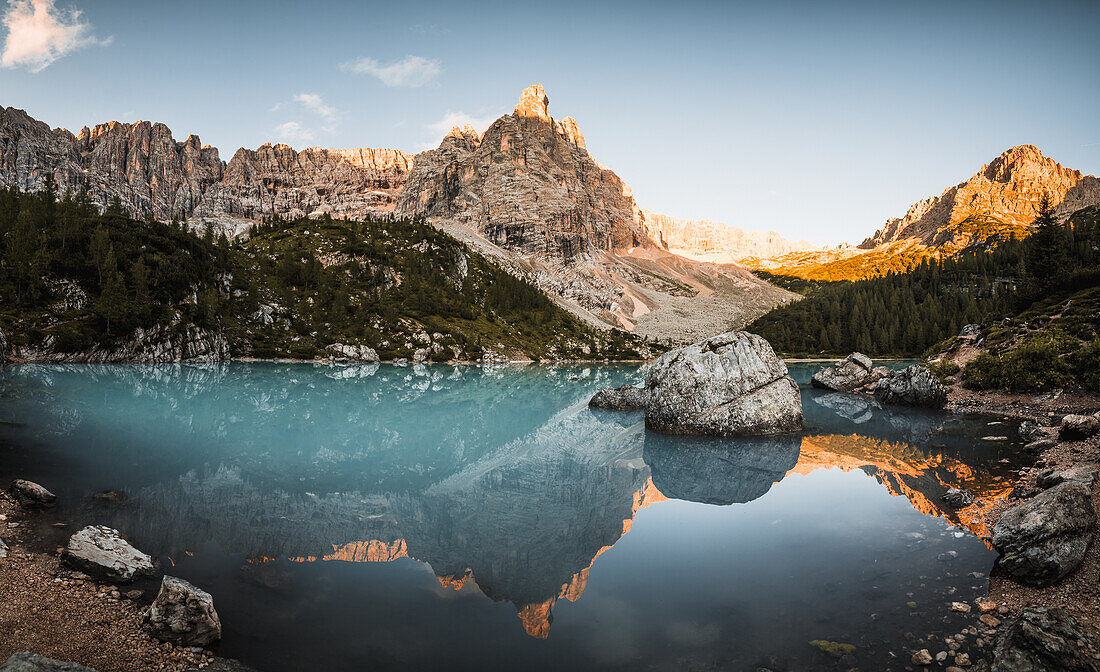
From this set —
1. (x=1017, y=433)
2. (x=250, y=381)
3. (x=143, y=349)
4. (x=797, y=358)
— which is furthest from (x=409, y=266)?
(x=1017, y=433)

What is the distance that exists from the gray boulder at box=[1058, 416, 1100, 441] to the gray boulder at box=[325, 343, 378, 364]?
106m

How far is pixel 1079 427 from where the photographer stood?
2112 cm

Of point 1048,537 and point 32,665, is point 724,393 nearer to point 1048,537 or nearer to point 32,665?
point 1048,537

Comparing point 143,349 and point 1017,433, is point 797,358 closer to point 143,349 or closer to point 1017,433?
point 1017,433

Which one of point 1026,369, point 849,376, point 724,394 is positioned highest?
point 1026,369

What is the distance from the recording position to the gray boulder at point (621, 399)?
40.8m

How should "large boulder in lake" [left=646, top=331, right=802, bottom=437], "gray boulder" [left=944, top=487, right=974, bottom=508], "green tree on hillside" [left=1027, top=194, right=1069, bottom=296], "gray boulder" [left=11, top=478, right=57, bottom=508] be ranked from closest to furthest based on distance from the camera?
"gray boulder" [left=11, top=478, right=57, bottom=508] → "gray boulder" [left=944, top=487, right=974, bottom=508] → "large boulder in lake" [left=646, top=331, right=802, bottom=437] → "green tree on hillside" [left=1027, top=194, right=1069, bottom=296]

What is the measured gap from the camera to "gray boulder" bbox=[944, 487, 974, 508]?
1525 cm

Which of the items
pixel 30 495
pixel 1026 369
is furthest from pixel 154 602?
pixel 1026 369

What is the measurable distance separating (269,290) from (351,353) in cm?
3230

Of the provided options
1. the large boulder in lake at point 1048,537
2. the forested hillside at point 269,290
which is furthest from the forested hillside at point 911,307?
the large boulder in lake at point 1048,537

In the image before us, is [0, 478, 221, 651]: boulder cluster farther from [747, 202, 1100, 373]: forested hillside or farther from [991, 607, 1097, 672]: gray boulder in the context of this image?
[747, 202, 1100, 373]: forested hillside

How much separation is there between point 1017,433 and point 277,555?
34.1 metres

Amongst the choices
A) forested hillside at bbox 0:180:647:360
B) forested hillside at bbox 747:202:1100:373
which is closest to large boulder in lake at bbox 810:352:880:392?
forested hillside at bbox 0:180:647:360
